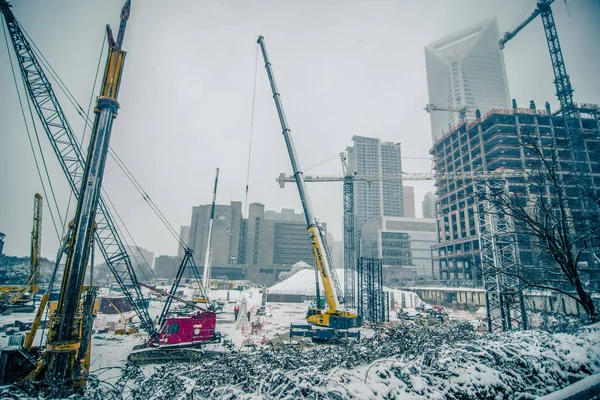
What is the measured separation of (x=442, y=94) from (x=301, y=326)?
190512mm

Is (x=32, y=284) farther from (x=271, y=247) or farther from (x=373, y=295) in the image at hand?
(x=271, y=247)

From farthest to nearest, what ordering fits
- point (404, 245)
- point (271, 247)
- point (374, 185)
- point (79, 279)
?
1. point (374, 185)
2. point (404, 245)
3. point (271, 247)
4. point (79, 279)

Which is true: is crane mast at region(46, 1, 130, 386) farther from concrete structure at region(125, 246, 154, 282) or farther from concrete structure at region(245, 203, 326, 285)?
concrete structure at region(245, 203, 326, 285)

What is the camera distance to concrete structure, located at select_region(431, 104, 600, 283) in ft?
184

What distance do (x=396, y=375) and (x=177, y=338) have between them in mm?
13823

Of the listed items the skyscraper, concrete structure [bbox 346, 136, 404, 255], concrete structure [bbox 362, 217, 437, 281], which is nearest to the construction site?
concrete structure [bbox 362, 217, 437, 281]

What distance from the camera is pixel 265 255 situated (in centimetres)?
10388

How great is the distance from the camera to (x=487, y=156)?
6116 cm

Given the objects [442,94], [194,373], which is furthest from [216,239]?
[442,94]

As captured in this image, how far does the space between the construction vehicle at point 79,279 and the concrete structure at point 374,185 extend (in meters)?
152

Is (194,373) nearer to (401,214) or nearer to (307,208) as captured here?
(307,208)

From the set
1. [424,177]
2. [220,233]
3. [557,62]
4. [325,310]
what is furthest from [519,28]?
[220,233]

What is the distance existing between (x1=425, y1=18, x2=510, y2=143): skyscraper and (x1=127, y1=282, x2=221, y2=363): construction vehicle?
168 m

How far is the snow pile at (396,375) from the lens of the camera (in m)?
4.84
